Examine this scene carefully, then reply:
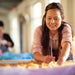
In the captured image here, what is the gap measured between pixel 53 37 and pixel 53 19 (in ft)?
0.11

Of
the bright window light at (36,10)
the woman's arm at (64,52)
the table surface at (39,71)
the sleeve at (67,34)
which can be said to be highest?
the bright window light at (36,10)

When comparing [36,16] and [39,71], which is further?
[36,16]

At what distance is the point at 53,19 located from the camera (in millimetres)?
291

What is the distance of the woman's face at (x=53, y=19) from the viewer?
0.29 meters

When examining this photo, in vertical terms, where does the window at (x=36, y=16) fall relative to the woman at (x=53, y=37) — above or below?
above

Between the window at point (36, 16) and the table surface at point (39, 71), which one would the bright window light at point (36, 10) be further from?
the table surface at point (39, 71)

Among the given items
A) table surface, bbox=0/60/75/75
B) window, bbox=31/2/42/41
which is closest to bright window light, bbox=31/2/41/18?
window, bbox=31/2/42/41

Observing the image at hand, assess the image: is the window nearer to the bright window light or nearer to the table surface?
the bright window light

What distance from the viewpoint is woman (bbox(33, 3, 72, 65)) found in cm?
29

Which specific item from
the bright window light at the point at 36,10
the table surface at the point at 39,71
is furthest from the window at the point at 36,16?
the table surface at the point at 39,71

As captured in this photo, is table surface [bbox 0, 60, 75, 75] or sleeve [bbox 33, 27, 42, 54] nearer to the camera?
table surface [bbox 0, 60, 75, 75]

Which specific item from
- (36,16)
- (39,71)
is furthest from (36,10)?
(39,71)

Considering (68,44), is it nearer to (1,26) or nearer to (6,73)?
(6,73)

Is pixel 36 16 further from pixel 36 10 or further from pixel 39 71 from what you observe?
pixel 39 71
